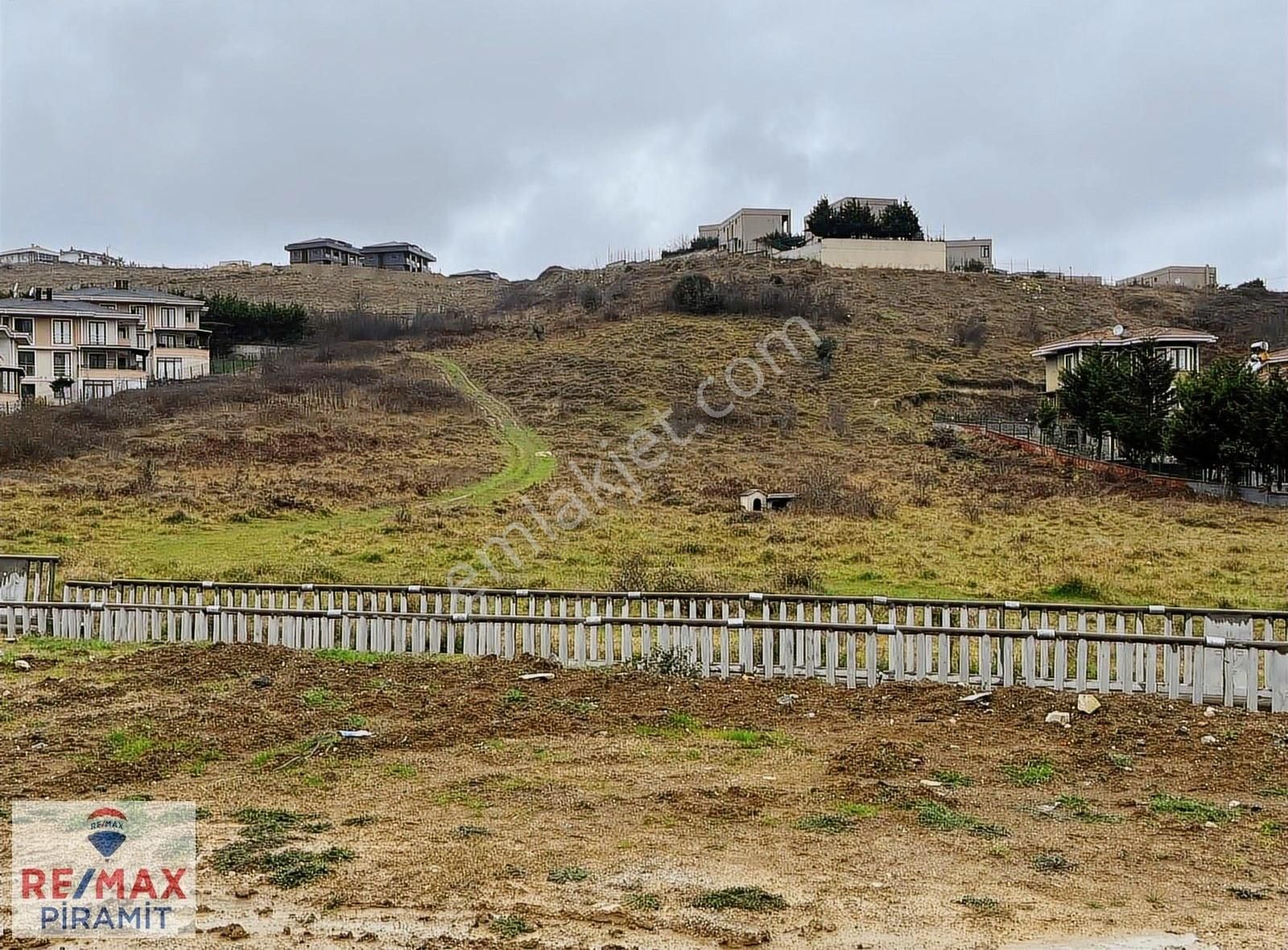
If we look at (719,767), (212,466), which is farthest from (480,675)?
(212,466)

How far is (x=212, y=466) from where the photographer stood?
36.2 meters

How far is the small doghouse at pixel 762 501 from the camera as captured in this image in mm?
30938

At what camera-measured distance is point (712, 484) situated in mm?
35719

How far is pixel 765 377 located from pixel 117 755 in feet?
168

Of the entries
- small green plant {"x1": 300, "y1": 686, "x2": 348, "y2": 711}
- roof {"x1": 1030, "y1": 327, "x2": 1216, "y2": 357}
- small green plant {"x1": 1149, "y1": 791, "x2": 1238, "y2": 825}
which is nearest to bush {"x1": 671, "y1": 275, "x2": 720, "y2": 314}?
roof {"x1": 1030, "y1": 327, "x2": 1216, "y2": 357}

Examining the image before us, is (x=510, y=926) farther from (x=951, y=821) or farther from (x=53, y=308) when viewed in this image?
(x=53, y=308)

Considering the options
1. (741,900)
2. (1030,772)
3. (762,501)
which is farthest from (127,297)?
(741,900)

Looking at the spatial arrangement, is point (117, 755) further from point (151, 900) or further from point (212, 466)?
point (212, 466)

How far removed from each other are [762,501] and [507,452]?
13.8m

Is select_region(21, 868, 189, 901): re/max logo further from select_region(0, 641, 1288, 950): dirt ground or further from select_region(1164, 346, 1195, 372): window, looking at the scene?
select_region(1164, 346, 1195, 372): window

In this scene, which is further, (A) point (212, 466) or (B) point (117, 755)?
(A) point (212, 466)

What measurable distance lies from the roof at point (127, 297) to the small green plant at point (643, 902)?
214ft

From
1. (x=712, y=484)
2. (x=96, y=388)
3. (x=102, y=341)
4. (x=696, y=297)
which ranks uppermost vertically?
(x=696, y=297)

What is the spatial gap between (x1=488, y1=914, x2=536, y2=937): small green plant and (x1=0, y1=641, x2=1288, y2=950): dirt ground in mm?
21
